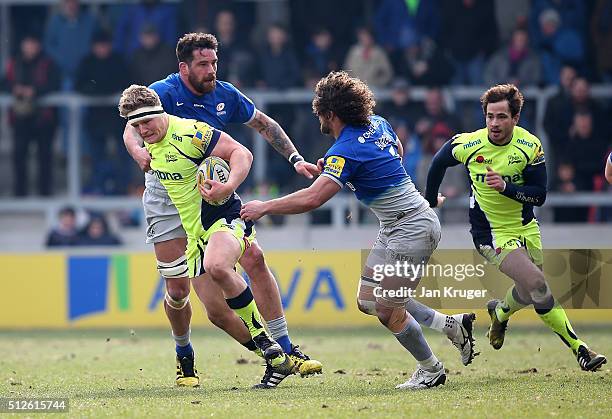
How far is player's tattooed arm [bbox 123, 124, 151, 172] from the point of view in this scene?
931cm

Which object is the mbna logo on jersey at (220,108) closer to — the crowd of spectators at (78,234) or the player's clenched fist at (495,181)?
the player's clenched fist at (495,181)

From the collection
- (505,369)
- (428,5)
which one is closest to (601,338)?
(505,369)

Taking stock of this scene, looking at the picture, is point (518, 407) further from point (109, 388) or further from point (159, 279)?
point (159, 279)

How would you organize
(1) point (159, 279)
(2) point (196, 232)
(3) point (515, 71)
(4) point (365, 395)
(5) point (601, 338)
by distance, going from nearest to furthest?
(4) point (365, 395) → (2) point (196, 232) → (5) point (601, 338) → (1) point (159, 279) → (3) point (515, 71)

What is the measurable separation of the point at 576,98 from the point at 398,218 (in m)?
8.48

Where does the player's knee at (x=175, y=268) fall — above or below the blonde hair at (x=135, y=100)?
below

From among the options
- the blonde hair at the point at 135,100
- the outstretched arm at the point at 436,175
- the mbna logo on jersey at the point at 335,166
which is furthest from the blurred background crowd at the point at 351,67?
the mbna logo on jersey at the point at 335,166

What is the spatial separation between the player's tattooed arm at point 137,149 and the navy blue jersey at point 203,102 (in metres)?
0.39

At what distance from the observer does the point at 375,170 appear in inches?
345

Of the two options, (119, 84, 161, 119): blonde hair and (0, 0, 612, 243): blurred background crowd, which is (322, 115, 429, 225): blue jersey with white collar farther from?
(0, 0, 612, 243): blurred background crowd

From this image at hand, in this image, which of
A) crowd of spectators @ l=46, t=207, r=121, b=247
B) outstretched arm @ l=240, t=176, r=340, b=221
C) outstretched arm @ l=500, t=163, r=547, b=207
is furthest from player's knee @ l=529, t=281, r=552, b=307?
crowd of spectators @ l=46, t=207, r=121, b=247

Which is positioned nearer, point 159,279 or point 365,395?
point 365,395

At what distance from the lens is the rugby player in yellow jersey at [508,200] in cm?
977

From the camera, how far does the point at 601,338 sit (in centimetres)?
1338
